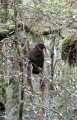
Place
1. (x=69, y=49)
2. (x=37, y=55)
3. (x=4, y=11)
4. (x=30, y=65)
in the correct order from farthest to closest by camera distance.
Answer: (x=4, y=11), (x=69, y=49), (x=30, y=65), (x=37, y=55)

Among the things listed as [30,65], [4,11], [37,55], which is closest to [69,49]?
[30,65]

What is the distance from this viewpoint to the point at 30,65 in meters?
2.55

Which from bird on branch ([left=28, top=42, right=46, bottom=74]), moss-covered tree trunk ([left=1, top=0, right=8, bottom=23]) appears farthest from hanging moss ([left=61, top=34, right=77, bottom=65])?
moss-covered tree trunk ([left=1, top=0, right=8, bottom=23])

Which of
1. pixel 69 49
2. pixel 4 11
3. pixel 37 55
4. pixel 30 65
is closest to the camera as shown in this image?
pixel 37 55

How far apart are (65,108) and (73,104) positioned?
14 centimetres

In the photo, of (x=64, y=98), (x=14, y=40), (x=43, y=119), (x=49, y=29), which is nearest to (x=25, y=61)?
(x=14, y=40)

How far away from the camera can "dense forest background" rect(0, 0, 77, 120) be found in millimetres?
1891

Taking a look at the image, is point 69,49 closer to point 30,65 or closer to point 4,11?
point 30,65

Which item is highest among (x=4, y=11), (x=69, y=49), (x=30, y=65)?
(x=4, y=11)

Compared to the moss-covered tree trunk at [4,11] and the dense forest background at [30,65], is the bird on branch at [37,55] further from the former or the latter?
the moss-covered tree trunk at [4,11]

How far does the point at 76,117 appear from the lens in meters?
2.90

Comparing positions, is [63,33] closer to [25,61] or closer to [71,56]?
[71,56]

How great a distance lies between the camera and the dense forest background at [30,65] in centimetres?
189

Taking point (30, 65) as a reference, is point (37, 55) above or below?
above
